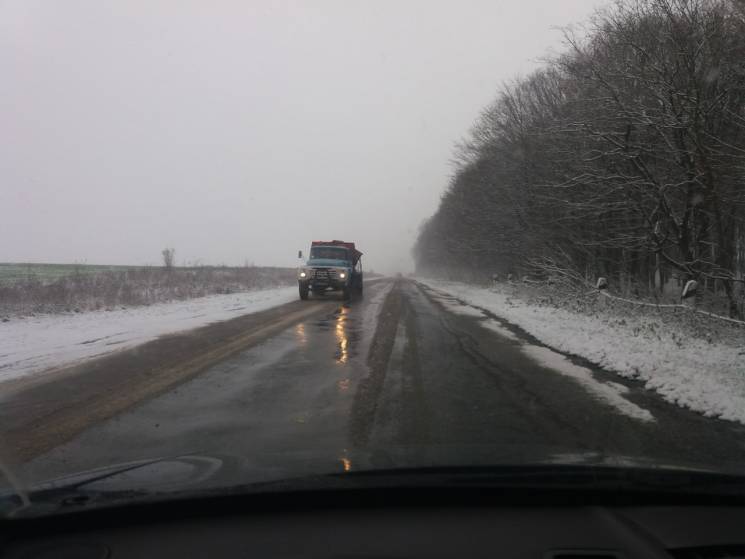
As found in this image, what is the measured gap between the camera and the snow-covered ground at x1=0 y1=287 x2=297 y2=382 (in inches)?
370

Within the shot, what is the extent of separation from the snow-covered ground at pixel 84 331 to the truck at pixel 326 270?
178 inches

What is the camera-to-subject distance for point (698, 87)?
1129 centimetres

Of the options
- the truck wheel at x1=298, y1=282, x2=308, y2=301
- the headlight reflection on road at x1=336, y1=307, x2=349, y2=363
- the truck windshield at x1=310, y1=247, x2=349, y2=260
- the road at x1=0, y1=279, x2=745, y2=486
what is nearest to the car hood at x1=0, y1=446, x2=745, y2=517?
the road at x1=0, y1=279, x2=745, y2=486

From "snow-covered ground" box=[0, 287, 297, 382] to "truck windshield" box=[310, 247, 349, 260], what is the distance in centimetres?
629

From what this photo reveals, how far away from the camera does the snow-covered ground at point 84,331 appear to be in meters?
9.39

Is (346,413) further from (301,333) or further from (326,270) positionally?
(326,270)

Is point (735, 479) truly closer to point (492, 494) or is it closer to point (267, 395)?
point (492, 494)

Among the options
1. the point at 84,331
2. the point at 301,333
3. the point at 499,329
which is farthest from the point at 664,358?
the point at 84,331

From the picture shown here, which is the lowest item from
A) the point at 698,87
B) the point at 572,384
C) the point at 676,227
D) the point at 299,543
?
the point at 572,384

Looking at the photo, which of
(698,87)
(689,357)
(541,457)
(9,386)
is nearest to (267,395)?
(9,386)

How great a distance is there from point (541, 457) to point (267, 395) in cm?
431

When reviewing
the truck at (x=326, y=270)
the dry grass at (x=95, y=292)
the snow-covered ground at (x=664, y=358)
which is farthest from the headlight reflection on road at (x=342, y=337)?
the dry grass at (x=95, y=292)

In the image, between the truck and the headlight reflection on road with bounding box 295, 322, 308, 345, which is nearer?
the headlight reflection on road with bounding box 295, 322, 308, 345

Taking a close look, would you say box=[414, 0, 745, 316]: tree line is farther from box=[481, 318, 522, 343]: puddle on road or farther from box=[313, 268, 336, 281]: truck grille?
box=[313, 268, 336, 281]: truck grille
